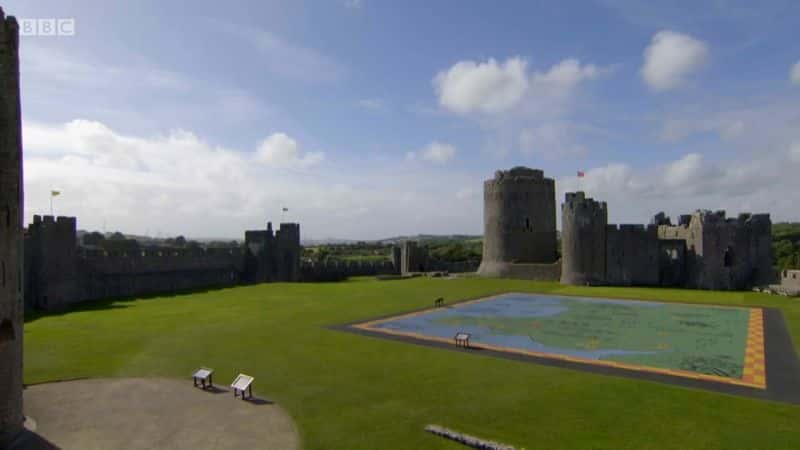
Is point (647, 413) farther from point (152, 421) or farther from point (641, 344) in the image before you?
point (152, 421)

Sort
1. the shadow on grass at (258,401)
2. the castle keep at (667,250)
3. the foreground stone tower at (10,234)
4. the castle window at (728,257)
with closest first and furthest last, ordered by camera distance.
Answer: the foreground stone tower at (10,234) < the shadow on grass at (258,401) < the castle keep at (667,250) < the castle window at (728,257)

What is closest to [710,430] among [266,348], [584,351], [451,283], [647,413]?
[647,413]

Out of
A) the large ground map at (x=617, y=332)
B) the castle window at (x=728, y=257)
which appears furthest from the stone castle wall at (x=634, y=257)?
the large ground map at (x=617, y=332)

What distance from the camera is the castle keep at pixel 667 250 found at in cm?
3812

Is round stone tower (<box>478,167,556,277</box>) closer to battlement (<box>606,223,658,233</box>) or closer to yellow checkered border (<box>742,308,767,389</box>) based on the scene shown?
battlement (<box>606,223,658,233</box>)

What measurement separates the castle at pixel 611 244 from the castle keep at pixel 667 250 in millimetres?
64

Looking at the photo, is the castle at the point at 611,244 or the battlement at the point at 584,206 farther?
the battlement at the point at 584,206

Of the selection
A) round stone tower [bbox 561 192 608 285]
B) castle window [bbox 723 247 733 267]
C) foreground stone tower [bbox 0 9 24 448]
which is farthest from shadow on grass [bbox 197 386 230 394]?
castle window [bbox 723 247 733 267]

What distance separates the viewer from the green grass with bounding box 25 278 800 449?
33.2 feet

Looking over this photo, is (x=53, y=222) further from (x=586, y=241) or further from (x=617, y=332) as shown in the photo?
(x=586, y=241)

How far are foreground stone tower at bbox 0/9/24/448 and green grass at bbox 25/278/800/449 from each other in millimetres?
4357

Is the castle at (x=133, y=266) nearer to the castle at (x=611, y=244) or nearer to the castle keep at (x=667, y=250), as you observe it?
the castle at (x=611, y=244)

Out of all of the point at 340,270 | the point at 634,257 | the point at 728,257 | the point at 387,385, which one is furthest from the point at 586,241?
the point at 387,385

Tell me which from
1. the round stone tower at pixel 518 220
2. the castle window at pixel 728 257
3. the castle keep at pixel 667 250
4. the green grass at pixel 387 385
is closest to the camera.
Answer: the green grass at pixel 387 385
